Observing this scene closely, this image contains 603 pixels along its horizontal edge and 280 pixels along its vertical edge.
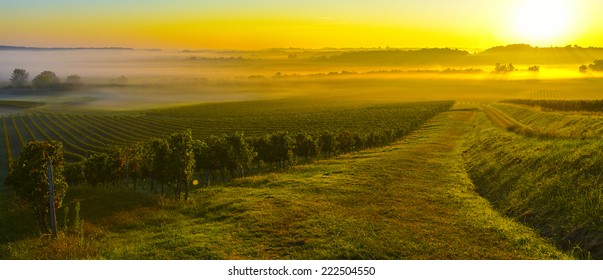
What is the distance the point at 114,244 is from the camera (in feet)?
67.7

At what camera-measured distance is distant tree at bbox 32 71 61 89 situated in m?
18.1

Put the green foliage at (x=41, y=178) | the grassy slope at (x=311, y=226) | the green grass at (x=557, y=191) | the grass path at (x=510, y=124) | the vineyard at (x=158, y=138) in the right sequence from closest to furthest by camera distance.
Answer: the grassy slope at (x=311, y=226), the green grass at (x=557, y=191), the green foliage at (x=41, y=178), the grass path at (x=510, y=124), the vineyard at (x=158, y=138)

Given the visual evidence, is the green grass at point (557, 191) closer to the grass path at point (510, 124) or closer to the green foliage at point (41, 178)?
the grass path at point (510, 124)

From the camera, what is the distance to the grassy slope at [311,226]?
1786cm

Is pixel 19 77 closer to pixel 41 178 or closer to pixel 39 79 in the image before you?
pixel 39 79

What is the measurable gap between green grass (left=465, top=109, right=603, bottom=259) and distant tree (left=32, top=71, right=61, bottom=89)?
24602mm

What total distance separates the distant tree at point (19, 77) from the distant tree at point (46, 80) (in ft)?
2.32

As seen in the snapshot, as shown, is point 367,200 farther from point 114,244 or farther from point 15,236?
point 15,236

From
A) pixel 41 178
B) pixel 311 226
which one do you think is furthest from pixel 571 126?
pixel 41 178

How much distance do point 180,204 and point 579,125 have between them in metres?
52.3

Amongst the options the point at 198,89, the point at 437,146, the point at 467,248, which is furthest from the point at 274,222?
the point at 198,89

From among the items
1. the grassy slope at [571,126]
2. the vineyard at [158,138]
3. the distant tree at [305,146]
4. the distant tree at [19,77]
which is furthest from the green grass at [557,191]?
the distant tree at [305,146]

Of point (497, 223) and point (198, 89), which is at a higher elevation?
point (198, 89)

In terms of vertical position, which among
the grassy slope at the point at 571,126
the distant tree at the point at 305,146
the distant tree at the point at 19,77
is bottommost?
the distant tree at the point at 305,146
